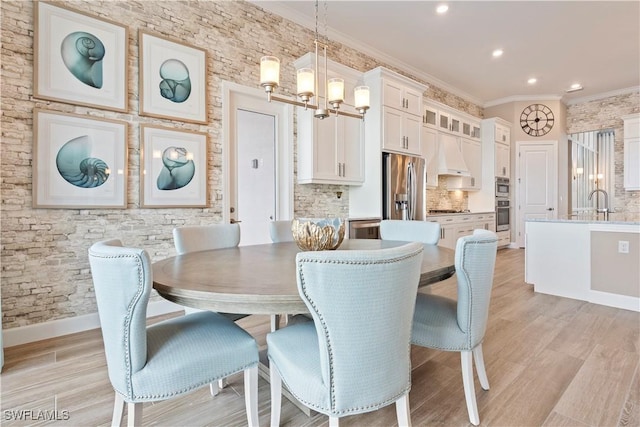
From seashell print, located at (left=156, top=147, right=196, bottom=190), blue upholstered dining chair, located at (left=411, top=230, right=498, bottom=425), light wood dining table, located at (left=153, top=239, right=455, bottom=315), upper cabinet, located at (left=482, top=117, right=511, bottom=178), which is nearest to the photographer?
light wood dining table, located at (left=153, top=239, right=455, bottom=315)

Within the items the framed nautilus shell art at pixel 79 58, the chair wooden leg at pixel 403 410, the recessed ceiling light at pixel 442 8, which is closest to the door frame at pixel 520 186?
the recessed ceiling light at pixel 442 8

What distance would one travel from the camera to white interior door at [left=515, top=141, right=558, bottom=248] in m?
6.84

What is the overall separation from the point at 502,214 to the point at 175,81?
6.66 metres

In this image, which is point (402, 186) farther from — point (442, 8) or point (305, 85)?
point (305, 85)

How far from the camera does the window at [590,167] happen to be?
8.46 m

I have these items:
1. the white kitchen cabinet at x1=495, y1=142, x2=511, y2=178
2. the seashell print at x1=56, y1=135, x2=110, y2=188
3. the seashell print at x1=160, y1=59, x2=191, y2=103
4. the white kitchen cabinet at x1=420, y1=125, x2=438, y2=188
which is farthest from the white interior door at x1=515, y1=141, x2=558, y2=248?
the seashell print at x1=56, y1=135, x2=110, y2=188

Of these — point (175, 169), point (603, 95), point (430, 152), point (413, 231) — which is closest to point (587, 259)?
point (413, 231)

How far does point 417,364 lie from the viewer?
208cm

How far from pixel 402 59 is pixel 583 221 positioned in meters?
3.47

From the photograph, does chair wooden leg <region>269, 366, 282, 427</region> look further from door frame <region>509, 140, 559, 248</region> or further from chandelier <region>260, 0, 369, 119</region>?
door frame <region>509, 140, 559, 248</region>

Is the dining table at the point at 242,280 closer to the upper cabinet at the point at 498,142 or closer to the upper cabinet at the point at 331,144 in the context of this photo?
the upper cabinet at the point at 331,144

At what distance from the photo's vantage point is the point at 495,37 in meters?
4.45

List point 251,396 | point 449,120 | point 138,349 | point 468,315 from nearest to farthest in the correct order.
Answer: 1. point 138,349
2. point 251,396
3. point 468,315
4. point 449,120

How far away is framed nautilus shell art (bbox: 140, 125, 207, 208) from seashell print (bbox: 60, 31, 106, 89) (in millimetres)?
524
